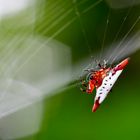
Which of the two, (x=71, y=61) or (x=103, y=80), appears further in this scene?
(x=71, y=61)

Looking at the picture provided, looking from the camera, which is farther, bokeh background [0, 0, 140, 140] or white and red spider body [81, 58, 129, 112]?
bokeh background [0, 0, 140, 140]

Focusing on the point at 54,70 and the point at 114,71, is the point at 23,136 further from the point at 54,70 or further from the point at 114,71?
the point at 114,71

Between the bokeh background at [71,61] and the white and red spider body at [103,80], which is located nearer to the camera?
the white and red spider body at [103,80]

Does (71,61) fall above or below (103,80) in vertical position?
above
